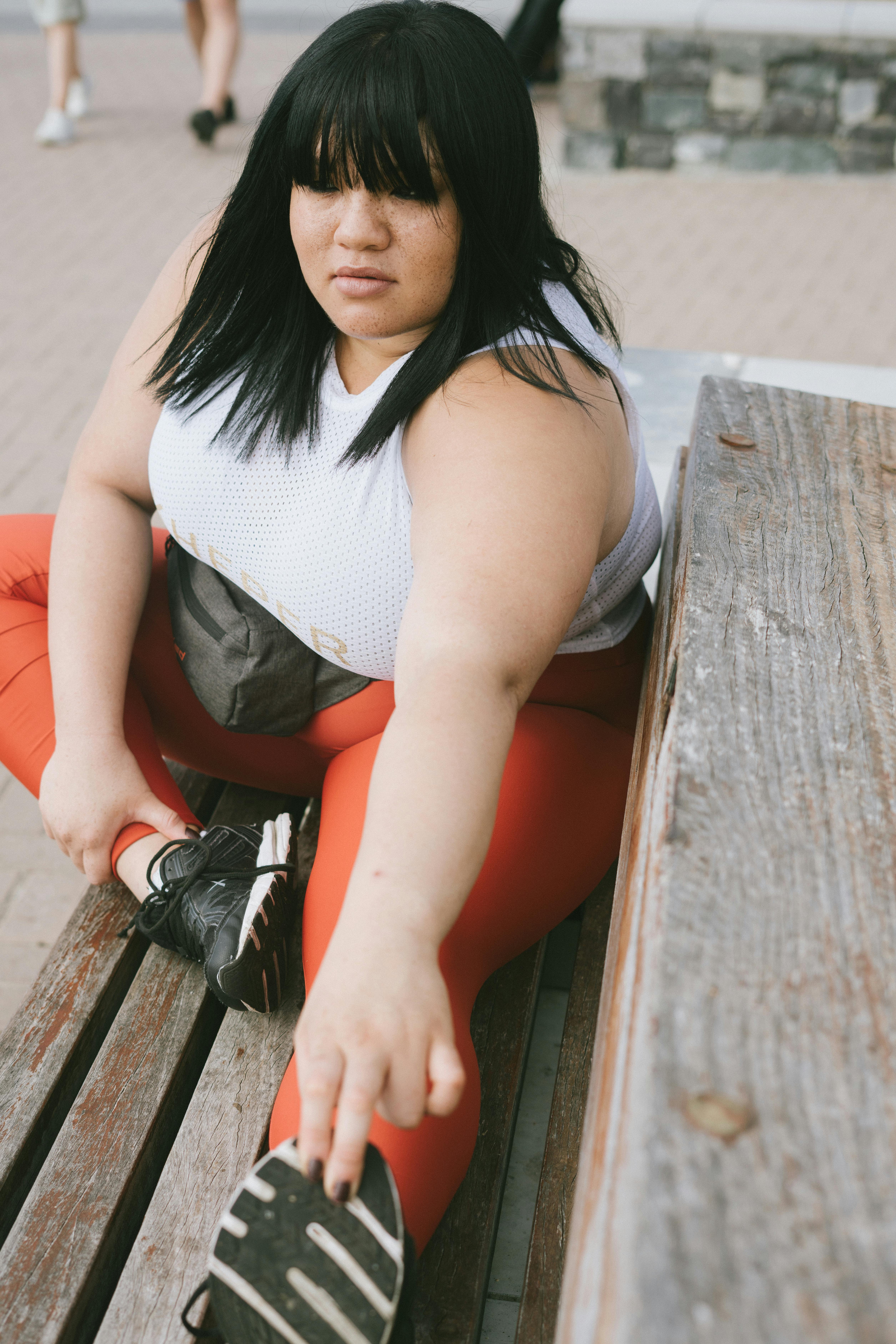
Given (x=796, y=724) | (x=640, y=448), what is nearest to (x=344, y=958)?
(x=796, y=724)

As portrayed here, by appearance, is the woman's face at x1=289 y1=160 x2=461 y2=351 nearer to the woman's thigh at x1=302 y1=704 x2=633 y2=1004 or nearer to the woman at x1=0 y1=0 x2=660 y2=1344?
the woman at x1=0 y1=0 x2=660 y2=1344

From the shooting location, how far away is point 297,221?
1.26 meters

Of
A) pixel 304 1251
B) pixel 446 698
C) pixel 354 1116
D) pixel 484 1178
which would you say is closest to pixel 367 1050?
pixel 354 1116

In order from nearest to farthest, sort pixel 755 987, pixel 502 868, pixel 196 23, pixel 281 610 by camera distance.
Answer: pixel 755 987 < pixel 502 868 < pixel 281 610 < pixel 196 23

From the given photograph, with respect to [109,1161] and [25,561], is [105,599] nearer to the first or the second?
[25,561]

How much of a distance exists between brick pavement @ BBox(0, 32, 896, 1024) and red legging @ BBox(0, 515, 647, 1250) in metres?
1.75

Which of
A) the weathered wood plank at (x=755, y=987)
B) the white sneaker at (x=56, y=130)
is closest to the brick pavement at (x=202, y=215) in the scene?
the white sneaker at (x=56, y=130)

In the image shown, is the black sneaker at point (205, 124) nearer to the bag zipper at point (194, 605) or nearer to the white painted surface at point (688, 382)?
the white painted surface at point (688, 382)

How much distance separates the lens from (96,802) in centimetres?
147

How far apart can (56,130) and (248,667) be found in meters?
5.86

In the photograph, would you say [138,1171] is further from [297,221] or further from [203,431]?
[297,221]

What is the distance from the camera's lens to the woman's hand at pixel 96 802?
4.82ft

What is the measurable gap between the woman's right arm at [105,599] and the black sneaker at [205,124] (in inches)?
199

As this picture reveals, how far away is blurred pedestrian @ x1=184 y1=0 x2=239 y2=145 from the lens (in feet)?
19.5
